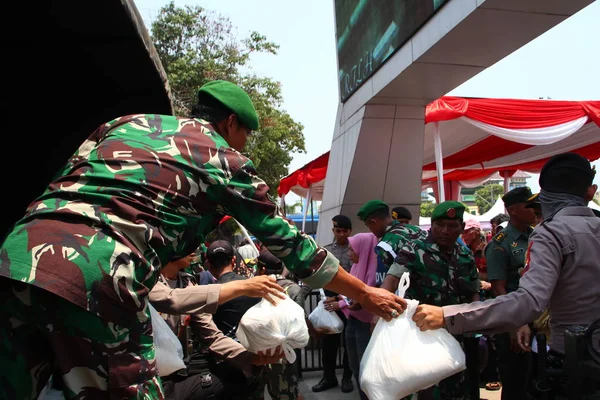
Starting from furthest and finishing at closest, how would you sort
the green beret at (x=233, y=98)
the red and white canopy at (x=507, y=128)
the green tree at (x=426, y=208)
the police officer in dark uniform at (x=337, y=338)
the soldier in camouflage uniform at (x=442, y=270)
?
the green tree at (x=426, y=208) < the red and white canopy at (x=507, y=128) < the police officer in dark uniform at (x=337, y=338) < the soldier in camouflage uniform at (x=442, y=270) < the green beret at (x=233, y=98)

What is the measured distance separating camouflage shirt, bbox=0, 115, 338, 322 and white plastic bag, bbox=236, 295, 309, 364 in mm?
848

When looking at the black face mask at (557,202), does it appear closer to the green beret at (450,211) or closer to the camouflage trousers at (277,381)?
the green beret at (450,211)

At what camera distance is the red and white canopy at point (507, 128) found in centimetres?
855

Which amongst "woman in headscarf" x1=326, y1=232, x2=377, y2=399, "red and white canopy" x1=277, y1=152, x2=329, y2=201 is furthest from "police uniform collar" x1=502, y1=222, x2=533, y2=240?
"red and white canopy" x1=277, y1=152, x2=329, y2=201

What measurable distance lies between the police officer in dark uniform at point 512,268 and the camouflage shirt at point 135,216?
97.7 inches

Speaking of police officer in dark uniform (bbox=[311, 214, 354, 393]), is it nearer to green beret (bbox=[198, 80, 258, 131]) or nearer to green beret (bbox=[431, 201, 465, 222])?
green beret (bbox=[431, 201, 465, 222])

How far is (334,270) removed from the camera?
1.90 m

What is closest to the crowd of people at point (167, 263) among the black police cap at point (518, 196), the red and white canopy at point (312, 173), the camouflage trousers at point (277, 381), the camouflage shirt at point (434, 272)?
the camouflage trousers at point (277, 381)

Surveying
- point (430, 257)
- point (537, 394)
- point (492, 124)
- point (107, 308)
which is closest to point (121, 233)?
point (107, 308)

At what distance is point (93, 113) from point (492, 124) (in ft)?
25.9

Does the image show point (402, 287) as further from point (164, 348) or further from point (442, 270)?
point (164, 348)

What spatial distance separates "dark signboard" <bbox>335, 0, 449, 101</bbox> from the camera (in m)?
6.10

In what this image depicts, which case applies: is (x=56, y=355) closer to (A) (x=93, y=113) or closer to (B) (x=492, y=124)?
(A) (x=93, y=113)

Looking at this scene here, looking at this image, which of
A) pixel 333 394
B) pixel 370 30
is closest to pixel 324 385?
pixel 333 394
